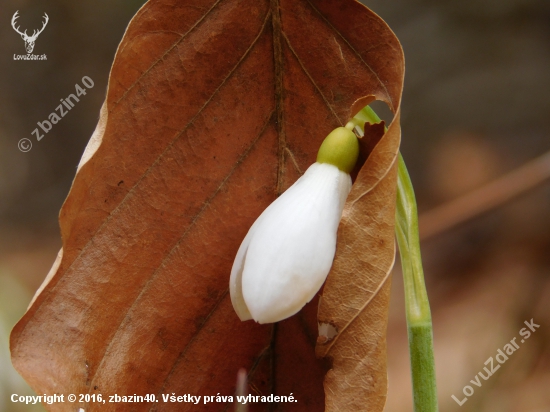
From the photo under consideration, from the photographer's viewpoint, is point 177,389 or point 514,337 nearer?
point 177,389

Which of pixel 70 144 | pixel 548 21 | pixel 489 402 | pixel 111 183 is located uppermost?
pixel 111 183

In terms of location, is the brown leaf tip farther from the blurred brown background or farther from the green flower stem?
the blurred brown background

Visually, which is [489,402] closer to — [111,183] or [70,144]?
[111,183]

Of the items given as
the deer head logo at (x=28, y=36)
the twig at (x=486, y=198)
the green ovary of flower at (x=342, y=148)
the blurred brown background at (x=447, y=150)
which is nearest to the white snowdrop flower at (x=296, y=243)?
the green ovary of flower at (x=342, y=148)

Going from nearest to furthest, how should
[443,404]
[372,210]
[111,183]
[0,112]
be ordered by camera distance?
[372,210], [111,183], [443,404], [0,112]

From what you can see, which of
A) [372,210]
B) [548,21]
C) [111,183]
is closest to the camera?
[372,210]

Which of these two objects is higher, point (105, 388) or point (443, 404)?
point (105, 388)

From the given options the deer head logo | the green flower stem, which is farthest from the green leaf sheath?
the deer head logo

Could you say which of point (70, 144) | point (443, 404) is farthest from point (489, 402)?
point (70, 144)

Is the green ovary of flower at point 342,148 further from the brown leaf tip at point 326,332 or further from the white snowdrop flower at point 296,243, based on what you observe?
the brown leaf tip at point 326,332

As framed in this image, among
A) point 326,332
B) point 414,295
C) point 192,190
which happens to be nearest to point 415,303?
point 414,295
